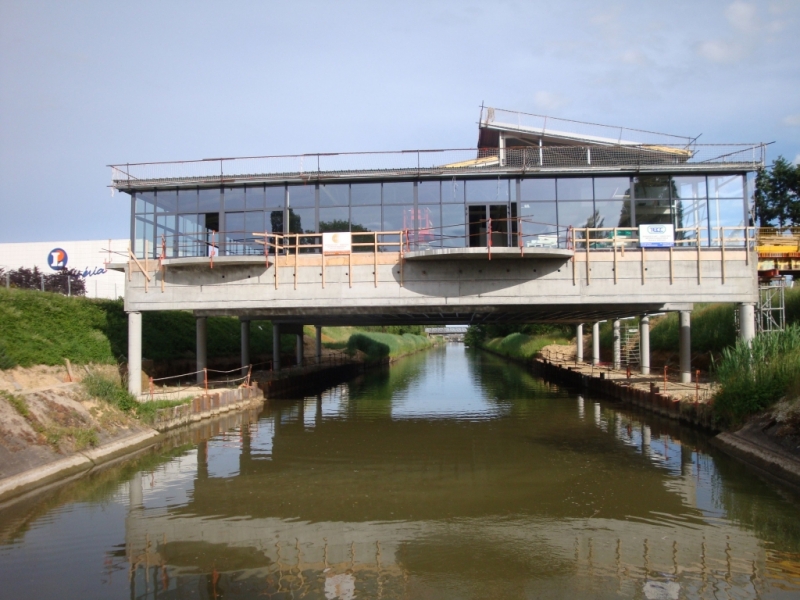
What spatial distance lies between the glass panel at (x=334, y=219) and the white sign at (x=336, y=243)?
290 centimetres

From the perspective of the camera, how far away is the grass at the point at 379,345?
60.0 metres

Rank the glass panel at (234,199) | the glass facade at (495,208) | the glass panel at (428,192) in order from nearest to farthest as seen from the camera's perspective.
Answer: the glass facade at (495,208) → the glass panel at (428,192) → the glass panel at (234,199)

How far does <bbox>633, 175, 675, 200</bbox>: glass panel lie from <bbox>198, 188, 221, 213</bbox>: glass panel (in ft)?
57.1

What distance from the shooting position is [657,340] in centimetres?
4016

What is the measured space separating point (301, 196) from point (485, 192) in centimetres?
765

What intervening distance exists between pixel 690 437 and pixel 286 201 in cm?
1760

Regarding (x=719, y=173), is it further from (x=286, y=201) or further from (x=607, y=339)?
(x=607, y=339)

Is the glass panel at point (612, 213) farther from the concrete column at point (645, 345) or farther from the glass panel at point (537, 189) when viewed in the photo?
the concrete column at point (645, 345)

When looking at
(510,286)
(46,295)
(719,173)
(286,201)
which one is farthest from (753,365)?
(46,295)

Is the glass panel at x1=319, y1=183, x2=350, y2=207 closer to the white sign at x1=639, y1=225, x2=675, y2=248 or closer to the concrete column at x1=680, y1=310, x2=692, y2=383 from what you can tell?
the white sign at x1=639, y1=225, x2=675, y2=248

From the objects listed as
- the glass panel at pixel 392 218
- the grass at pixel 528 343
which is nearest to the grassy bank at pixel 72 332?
the glass panel at pixel 392 218

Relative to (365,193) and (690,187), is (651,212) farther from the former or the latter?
(365,193)

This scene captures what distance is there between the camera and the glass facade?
86.6 ft

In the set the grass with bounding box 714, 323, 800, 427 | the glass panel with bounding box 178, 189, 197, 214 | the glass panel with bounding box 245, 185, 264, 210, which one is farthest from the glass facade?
the grass with bounding box 714, 323, 800, 427
